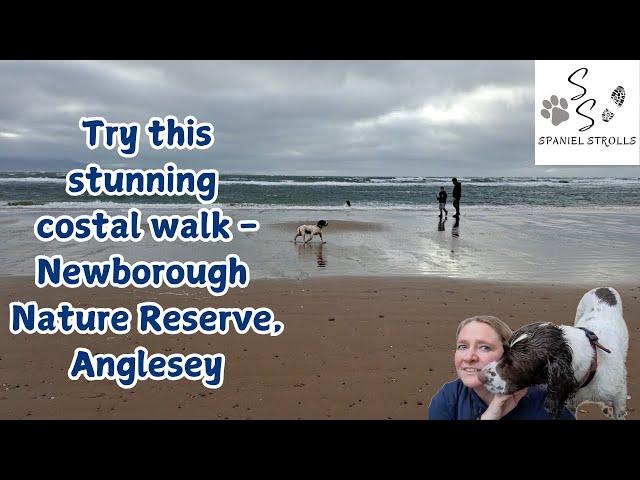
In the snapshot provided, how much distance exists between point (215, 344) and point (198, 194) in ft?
6.19

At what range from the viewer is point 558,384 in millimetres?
1775

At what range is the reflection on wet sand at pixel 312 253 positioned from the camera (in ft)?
34.5

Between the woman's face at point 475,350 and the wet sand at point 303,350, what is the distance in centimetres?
220

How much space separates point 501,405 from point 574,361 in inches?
18.4

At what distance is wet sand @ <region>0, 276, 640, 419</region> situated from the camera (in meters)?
3.89

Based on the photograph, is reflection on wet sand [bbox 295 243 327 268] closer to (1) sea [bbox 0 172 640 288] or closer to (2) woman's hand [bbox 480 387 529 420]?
(1) sea [bbox 0 172 640 288]

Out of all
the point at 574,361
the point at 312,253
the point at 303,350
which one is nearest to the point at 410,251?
the point at 312,253

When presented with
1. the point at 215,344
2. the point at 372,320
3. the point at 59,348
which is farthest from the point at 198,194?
the point at 372,320

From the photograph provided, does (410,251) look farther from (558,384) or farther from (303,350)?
(558,384)

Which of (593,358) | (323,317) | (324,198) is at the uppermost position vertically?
(324,198)

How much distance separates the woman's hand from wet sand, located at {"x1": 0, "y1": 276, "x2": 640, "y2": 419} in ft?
6.82

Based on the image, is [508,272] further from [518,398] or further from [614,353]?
[518,398]

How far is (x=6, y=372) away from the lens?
14.9 feet

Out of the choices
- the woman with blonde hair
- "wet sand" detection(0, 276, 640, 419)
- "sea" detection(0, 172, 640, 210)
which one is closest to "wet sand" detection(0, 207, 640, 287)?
"wet sand" detection(0, 276, 640, 419)
